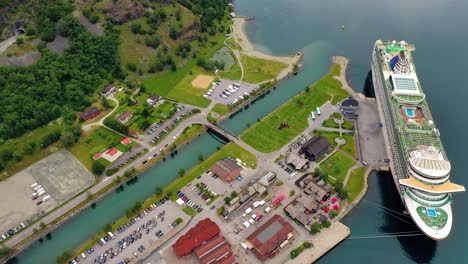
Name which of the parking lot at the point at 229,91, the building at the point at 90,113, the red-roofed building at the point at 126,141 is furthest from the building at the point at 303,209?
the building at the point at 90,113

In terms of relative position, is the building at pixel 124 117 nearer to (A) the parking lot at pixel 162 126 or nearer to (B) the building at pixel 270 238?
(A) the parking lot at pixel 162 126

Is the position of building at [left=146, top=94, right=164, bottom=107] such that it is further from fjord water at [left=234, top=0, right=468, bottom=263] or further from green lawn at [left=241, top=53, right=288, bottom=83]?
fjord water at [left=234, top=0, right=468, bottom=263]

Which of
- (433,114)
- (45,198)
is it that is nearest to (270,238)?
(45,198)

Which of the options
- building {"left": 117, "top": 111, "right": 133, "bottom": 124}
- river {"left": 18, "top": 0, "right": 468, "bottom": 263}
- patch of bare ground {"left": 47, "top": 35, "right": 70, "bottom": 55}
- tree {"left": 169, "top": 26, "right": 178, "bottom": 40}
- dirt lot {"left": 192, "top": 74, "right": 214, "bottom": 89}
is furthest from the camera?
tree {"left": 169, "top": 26, "right": 178, "bottom": 40}

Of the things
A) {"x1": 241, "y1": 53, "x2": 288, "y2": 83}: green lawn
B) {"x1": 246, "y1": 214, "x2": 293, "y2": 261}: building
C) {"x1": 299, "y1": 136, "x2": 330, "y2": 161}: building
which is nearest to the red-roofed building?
{"x1": 241, "y1": 53, "x2": 288, "y2": 83}: green lawn

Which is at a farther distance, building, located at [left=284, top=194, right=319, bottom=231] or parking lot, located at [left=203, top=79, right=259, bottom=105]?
parking lot, located at [left=203, top=79, right=259, bottom=105]

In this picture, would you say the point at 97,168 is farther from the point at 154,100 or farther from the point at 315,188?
the point at 315,188

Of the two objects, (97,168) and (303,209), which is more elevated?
(97,168)

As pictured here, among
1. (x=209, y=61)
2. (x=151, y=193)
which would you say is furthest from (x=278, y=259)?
(x=209, y=61)
